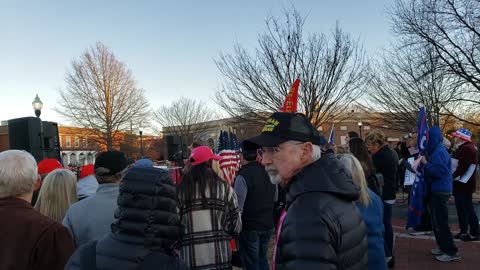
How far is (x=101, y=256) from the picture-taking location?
1771 millimetres

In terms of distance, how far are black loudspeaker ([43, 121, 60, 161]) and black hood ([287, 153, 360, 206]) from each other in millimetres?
10523

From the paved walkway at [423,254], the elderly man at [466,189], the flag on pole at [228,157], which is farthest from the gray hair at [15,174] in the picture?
the elderly man at [466,189]

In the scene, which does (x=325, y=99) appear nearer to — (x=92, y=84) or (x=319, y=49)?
(x=319, y=49)

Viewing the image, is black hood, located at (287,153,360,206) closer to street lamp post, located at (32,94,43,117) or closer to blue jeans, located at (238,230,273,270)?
blue jeans, located at (238,230,273,270)

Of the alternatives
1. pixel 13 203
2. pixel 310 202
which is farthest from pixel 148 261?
pixel 13 203

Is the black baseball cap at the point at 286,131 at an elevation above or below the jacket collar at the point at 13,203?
above

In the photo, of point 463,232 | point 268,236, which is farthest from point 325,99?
point 268,236

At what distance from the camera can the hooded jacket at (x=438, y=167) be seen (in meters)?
6.30

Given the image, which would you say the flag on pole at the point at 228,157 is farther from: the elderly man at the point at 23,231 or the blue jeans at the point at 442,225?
the elderly man at the point at 23,231

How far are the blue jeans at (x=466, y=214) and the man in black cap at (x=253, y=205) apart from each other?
4.39 m

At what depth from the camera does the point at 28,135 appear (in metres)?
10.4

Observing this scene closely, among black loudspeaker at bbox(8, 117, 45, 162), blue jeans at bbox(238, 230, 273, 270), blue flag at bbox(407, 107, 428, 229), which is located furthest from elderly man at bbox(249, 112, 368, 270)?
black loudspeaker at bbox(8, 117, 45, 162)

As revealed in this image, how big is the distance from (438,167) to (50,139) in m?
9.83

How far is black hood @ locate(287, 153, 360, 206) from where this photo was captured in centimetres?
181
